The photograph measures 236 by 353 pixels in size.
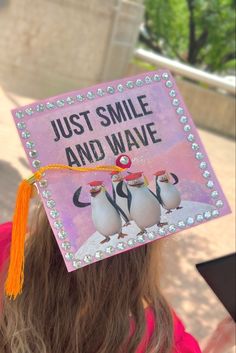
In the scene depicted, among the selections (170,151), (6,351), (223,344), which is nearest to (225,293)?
(223,344)

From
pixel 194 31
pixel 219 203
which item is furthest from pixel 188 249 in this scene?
pixel 194 31

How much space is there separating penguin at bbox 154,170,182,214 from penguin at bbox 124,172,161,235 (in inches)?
0.6

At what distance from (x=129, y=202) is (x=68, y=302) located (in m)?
0.28

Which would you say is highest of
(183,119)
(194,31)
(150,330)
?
(194,31)

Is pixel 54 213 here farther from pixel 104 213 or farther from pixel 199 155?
pixel 199 155

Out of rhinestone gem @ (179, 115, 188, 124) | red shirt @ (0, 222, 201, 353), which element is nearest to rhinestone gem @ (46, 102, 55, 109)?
rhinestone gem @ (179, 115, 188, 124)

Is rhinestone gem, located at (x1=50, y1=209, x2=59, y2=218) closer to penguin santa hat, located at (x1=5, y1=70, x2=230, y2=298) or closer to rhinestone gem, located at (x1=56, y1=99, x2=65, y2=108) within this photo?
penguin santa hat, located at (x1=5, y1=70, x2=230, y2=298)

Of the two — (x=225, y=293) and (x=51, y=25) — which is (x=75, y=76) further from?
(x=225, y=293)

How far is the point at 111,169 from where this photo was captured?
1248mm

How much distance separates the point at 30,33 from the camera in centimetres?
767

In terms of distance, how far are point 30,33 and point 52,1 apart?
546mm

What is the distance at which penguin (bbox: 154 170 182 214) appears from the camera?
1271 mm

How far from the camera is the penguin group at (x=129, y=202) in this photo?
1.23m

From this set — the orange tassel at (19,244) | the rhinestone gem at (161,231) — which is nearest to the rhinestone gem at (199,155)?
the rhinestone gem at (161,231)
